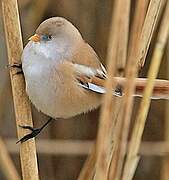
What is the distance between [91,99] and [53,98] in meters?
0.14

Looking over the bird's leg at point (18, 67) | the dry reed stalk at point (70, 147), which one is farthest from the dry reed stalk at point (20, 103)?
the dry reed stalk at point (70, 147)

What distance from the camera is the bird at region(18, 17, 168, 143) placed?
4.05 ft

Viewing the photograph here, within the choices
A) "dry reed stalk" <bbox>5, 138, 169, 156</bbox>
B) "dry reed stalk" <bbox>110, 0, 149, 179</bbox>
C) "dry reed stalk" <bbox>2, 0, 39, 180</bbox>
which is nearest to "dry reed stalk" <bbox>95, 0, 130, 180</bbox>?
"dry reed stalk" <bbox>110, 0, 149, 179</bbox>

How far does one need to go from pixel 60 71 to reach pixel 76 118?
1.13 m

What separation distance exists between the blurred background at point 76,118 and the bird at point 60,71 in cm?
74

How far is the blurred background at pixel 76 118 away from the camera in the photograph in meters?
2.13

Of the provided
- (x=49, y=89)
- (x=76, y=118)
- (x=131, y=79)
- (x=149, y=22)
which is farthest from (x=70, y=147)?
(x=131, y=79)

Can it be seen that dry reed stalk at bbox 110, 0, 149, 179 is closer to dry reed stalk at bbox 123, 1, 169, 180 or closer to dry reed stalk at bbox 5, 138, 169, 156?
dry reed stalk at bbox 123, 1, 169, 180

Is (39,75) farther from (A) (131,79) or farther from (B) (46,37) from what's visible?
(A) (131,79)

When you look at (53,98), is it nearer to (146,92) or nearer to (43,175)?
(146,92)

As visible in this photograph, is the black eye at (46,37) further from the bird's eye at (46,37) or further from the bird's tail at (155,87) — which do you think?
the bird's tail at (155,87)

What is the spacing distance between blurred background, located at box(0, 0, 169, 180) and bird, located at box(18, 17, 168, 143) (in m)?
0.74

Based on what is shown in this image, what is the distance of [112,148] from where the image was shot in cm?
116

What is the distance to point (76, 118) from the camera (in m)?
2.38
